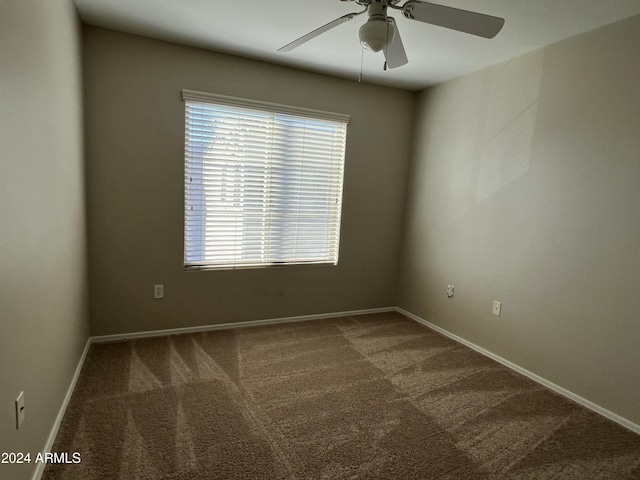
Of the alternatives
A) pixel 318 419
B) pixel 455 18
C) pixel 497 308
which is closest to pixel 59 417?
pixel 318 419

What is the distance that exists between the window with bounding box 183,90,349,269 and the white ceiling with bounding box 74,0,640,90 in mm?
463

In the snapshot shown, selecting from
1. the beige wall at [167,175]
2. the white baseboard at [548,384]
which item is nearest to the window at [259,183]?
the beige wall at [167,175]

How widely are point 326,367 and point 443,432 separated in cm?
95

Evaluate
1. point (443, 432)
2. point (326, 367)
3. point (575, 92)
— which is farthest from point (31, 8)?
point (575, 92)

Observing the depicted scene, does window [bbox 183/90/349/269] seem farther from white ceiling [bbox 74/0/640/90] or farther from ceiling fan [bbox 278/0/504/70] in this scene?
ceiling fan [bbox 278/0/504/70]

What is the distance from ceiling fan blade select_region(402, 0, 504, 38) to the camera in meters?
1.56

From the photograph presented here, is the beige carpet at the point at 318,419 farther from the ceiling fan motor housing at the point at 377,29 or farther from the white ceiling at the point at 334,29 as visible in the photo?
the white ceiling at the point at 334,29

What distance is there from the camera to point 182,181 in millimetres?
3020

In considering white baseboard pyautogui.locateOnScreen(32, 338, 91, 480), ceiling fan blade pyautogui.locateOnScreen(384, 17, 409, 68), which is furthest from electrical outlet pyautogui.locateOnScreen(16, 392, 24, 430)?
ceiling fan blade pyautogui.locateOnScreen(384, 17, 409, 68)

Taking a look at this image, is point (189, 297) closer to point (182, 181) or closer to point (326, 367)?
point (182, 181)

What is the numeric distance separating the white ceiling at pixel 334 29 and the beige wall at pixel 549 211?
215 millimetres

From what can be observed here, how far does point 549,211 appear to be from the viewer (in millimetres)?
2598

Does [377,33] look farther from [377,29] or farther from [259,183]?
[259,183]

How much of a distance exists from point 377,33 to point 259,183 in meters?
1.89
